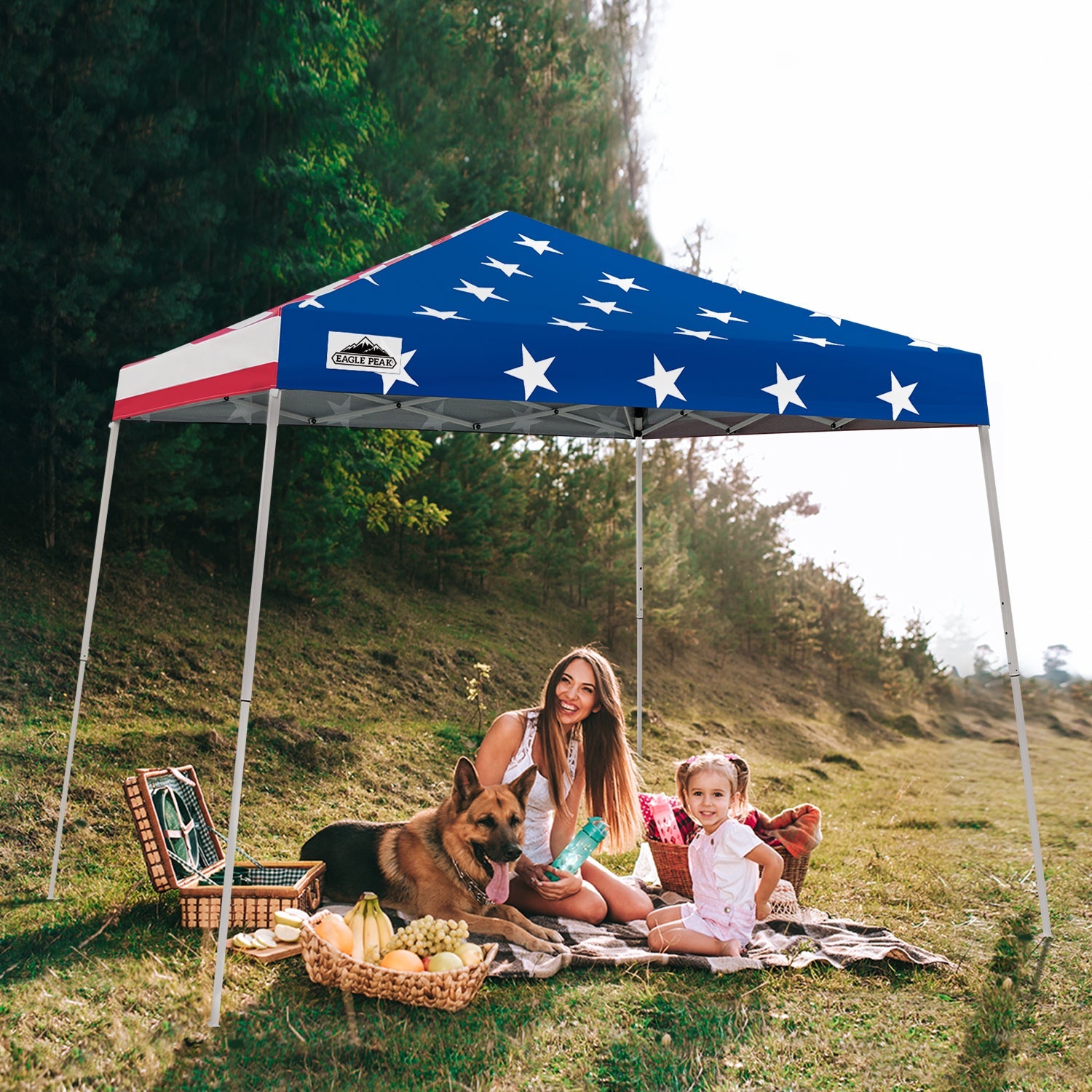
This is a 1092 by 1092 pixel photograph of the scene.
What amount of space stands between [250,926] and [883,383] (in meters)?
3.69

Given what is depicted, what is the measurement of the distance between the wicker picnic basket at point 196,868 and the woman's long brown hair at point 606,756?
4.29ft

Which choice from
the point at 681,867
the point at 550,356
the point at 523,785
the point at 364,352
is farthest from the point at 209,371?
the point at 681,867

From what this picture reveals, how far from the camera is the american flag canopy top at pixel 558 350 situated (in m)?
3.55

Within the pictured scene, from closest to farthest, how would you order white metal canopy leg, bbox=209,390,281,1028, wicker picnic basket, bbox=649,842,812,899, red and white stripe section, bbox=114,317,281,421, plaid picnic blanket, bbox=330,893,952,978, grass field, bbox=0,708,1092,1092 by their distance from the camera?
grass field, bbox=0,708,1092,1092
white metal canopy leg, bbox=209,390,281,1028
red and white stripe section, bbox=114,317,281,421
plaid picnic blanket, bbox=330,893,952,978
wicker picnic basket, bbox=649,842,812,899

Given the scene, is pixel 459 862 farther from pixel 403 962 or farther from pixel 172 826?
pixel 172 826

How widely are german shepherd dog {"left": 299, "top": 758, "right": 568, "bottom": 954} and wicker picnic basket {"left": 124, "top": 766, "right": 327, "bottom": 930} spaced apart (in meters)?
0.26

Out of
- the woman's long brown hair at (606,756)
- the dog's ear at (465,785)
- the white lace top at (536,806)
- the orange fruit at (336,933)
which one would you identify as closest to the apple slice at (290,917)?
the orange fruit at (336,933)

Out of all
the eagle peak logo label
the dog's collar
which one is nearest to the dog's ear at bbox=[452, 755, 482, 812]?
the dog's collar

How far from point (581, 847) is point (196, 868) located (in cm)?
184

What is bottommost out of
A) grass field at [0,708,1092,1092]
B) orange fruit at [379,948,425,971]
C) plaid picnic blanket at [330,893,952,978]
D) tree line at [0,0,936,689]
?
grass field at [0,708,1092,1092]

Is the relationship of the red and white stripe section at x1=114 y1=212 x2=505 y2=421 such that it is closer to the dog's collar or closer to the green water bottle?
the dog's collar

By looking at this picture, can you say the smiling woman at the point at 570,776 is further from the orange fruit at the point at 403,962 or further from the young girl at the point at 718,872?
the orange fruit at the point at 403,962

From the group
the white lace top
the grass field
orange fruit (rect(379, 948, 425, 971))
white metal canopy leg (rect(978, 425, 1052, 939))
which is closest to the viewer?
the grass field

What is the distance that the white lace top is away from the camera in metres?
4.33
